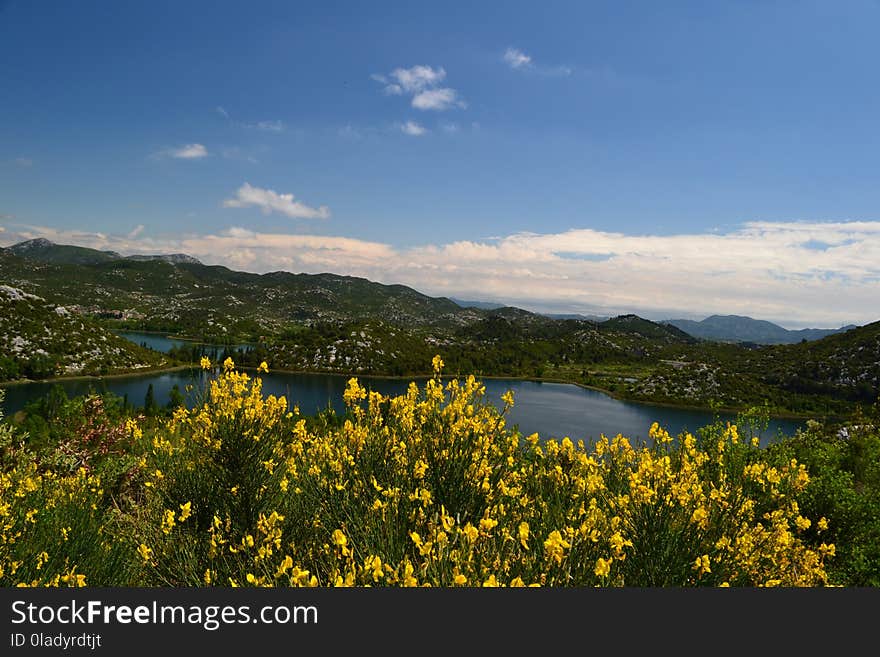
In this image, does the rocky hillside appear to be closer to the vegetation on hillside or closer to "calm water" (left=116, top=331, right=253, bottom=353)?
"calm water" (left=116, top=331, right=253, bottom=353)

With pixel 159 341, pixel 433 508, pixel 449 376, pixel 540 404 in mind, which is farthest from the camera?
pixel 159 341

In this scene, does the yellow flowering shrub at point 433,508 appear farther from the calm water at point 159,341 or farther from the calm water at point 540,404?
the calm water at point 159,341

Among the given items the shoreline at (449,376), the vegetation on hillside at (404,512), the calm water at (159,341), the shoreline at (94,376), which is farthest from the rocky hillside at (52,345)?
the vegetation on hillside at (404,512)

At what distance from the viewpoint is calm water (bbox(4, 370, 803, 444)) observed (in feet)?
261

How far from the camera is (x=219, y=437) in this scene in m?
6.75

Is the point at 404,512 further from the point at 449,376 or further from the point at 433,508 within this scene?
the point at 449,376

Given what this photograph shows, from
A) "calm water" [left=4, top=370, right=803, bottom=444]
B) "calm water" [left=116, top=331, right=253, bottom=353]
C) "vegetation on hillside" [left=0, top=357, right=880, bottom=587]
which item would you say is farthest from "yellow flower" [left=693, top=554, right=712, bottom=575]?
"calm water" [left=116, top=331, right=253, bottom=353]

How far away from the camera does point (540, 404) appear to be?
10575cm

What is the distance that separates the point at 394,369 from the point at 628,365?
105 metres

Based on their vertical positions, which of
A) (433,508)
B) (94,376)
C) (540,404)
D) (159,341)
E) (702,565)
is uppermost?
(702,565)

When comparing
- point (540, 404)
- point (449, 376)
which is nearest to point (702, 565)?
point (540, 404)

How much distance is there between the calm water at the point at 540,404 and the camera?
3137 inches

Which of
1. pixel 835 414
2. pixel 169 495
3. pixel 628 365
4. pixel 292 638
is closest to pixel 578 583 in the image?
pixel 292 638

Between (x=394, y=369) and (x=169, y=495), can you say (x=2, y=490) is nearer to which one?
(x=169, y=495)
